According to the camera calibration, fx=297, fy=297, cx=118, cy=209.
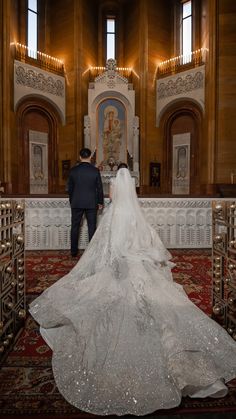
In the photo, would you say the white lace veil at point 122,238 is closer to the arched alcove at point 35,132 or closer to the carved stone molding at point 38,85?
the arched alcove at point 35,132

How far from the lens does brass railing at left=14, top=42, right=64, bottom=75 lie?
10.0 m

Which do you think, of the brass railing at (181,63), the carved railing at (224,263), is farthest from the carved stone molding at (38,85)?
the carved railing at (224,263)

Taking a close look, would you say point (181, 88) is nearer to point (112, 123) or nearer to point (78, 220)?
point (112, 123)

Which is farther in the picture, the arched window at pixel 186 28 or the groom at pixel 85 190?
the arched window at pixel 186 28

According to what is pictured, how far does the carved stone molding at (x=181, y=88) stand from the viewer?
1039 cm

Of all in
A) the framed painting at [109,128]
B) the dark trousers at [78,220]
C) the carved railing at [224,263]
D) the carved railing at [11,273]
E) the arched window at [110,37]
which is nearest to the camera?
the carved railing at [11,273]

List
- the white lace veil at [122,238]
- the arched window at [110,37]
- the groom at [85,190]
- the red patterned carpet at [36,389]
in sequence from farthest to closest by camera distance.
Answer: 1. the arched window at [110,37]
2. the groom at [85,190]
3. the white lace veil at [122,238]
4. the red patterned carpet at [36,389]

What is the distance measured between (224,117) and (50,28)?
24.9 feet

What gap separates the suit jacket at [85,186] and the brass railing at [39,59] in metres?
7.30

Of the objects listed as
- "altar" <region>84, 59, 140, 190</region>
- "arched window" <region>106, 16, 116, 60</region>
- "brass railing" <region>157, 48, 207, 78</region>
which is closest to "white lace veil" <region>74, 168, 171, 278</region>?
"altar" <region>84, 59, 140, 190</region>

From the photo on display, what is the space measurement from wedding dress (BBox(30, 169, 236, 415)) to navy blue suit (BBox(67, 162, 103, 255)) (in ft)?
6.08

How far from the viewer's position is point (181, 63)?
36.5 feet

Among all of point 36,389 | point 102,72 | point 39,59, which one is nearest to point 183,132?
point 102,72

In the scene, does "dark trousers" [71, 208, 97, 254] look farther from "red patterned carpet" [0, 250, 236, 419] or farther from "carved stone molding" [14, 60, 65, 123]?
"carved stone molding" [14, 60, 65, 123]
